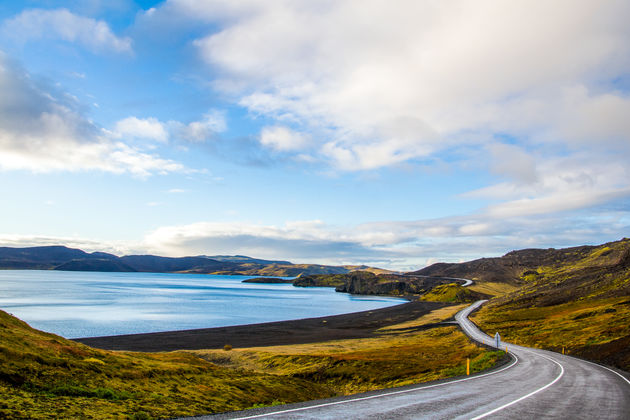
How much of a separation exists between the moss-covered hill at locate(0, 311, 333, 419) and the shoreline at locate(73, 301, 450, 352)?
1700 inches

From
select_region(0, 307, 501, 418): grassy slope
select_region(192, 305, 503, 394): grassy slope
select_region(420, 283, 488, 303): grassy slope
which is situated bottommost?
select_region(420, 283, 488, 303): grassy slope

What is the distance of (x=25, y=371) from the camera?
18.4 meters

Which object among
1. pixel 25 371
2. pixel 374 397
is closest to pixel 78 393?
pixel 25 371

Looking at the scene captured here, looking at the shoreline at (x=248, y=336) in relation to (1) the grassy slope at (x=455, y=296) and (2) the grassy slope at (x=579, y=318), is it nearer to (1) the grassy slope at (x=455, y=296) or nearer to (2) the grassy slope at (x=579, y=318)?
(2) the grassy slope at (x=579, y=318)

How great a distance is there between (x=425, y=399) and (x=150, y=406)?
1355 centimetres

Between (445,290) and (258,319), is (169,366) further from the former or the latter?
(445,290)

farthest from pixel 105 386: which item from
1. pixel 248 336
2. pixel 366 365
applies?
pixel 248 336

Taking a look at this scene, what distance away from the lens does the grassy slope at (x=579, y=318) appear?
1814 inches

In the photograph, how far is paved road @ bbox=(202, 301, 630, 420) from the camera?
51.1 feet

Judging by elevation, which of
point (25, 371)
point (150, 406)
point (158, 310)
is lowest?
point (158, 310)

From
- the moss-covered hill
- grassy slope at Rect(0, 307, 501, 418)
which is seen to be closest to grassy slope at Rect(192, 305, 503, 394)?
grassy slope at Rect(0, 307, 501, 418)

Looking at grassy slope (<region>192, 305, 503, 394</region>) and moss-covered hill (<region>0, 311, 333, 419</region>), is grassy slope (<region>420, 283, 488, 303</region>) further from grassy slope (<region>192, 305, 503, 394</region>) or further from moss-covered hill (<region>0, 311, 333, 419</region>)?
moss-covered hill (<region>0, 311, 333, 419</region>)

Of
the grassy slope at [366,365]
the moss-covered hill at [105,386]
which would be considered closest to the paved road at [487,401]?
the moss-covered hill at [105,386]

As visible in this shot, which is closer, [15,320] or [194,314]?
[15,320]
